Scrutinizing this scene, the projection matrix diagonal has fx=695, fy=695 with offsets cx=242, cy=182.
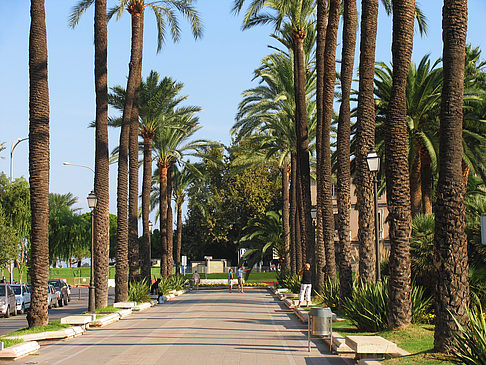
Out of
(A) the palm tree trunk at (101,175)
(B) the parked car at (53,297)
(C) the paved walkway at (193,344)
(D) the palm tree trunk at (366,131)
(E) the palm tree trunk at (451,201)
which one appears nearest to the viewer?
(E) the palm tree trunk at (451,201)

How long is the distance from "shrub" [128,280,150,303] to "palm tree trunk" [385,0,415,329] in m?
19.6

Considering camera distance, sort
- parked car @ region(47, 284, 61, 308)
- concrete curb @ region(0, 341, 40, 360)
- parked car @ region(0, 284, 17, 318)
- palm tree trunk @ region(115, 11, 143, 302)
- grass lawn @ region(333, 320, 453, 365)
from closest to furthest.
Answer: grass lawn @ region(333, 320, 453, 365), concrete curb @ region(0, 341, 40, 360), palm tree trunk @ region(115, 11, 143, 302), parked car @ region(0, 284, 17, 318), parked car @ region(47, 284, 61, 308)

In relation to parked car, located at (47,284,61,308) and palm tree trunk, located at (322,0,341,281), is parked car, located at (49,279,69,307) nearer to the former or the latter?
parked car, located at (47,284,61,308)

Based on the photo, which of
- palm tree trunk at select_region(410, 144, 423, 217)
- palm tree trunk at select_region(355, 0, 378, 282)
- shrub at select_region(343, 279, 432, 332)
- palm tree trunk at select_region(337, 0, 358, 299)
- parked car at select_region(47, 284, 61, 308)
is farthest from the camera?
parked car at select_region(47, 284, 61, 308)

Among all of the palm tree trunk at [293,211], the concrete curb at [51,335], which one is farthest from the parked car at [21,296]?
the concrete curb at [51,335]

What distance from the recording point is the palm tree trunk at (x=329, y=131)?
27.3 metres

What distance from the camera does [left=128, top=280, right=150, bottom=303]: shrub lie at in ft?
109

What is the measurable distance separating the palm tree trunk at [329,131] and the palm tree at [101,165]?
8709 mm

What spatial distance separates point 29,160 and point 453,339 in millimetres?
13530

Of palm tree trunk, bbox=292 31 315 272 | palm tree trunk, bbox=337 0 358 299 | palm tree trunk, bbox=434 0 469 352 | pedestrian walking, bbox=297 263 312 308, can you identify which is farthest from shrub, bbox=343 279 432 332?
palm tree trunk, bbox=292 31 315 272

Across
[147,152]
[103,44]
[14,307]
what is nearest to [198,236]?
[147,152]

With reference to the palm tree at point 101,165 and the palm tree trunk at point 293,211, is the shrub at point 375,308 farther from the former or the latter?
the palm tree trunk at point 293,211

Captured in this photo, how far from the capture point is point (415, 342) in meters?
13.7

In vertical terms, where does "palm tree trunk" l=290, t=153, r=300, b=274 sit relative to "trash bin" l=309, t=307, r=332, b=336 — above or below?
above
